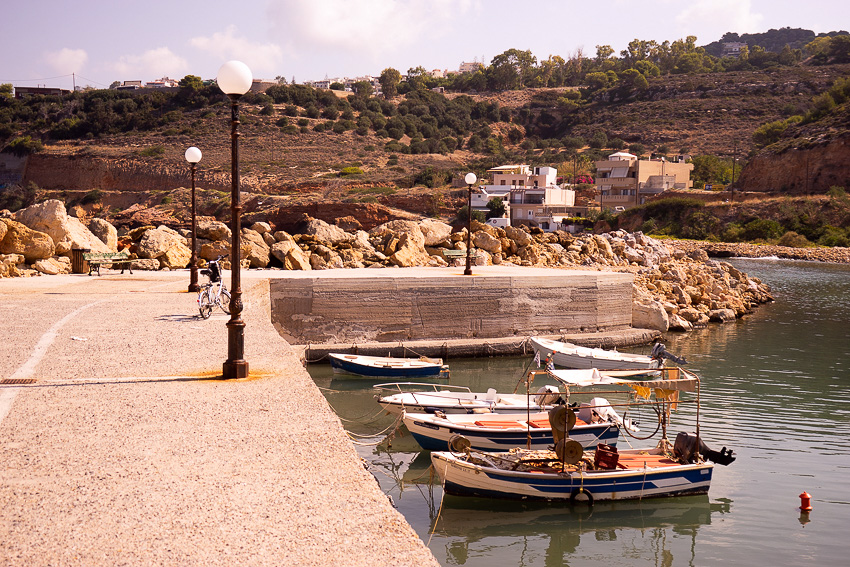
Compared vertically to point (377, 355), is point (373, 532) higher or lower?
higher

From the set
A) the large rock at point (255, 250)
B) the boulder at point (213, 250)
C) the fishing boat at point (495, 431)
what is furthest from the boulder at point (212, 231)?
the fishing boat at point (495, 431)

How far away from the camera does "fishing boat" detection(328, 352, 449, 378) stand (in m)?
18.0

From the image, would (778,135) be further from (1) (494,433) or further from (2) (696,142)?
(1) (494,433)

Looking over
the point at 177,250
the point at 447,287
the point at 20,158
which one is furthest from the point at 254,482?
the point at 20,158

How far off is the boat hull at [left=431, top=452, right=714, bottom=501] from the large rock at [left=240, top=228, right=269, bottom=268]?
17.2 meters

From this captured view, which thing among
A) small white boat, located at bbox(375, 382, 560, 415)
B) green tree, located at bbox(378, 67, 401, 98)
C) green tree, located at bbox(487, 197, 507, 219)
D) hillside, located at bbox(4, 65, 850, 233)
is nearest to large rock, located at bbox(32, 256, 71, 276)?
small white boat, located at bbox(375, 382, 560, 415)

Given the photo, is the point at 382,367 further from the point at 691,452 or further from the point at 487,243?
the point at 487,243

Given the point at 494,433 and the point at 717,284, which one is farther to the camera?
the point at 717,284

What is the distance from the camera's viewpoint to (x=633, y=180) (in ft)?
279

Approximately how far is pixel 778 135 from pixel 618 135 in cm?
2395

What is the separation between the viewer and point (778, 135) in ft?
298

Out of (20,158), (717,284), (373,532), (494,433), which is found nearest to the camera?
(373,532)

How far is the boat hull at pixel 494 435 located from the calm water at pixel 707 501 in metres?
0.54

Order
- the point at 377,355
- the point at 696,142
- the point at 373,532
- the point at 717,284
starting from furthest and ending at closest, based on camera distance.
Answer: the point at 696,142, the point at 717,284, the point at 377,355, the point at 373,532
